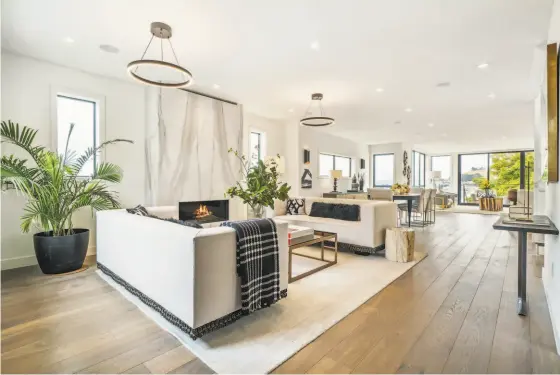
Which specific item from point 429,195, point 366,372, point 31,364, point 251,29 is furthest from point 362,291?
point 429,195

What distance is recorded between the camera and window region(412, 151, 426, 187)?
13378 mm

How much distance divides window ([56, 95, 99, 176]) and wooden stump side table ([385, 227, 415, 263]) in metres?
4.74

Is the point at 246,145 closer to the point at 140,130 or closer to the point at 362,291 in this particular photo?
the point at 140,130

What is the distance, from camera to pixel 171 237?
2.12 m

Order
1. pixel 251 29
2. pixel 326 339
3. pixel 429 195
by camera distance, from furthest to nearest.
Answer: pixel 429 195
pixel 251 29
pixel 326 339

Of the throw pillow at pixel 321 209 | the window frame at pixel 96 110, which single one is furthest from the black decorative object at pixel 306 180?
the window frame at pixel 96 110

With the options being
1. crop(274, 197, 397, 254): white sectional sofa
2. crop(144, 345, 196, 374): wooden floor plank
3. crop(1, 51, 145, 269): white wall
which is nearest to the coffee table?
crop(274, 197, 397, 254): white sectional sofa

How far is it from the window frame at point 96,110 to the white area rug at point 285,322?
2079mm

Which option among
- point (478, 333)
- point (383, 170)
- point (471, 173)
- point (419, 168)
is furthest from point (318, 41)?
point (471, 173)

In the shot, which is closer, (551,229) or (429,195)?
(551,229)

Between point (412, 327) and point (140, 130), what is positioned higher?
point (140, 130)

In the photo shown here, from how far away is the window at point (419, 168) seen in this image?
13378 mm

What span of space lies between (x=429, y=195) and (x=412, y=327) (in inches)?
235

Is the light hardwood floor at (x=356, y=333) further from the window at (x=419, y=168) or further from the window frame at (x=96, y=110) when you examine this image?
the window at (x=419, y=168)
